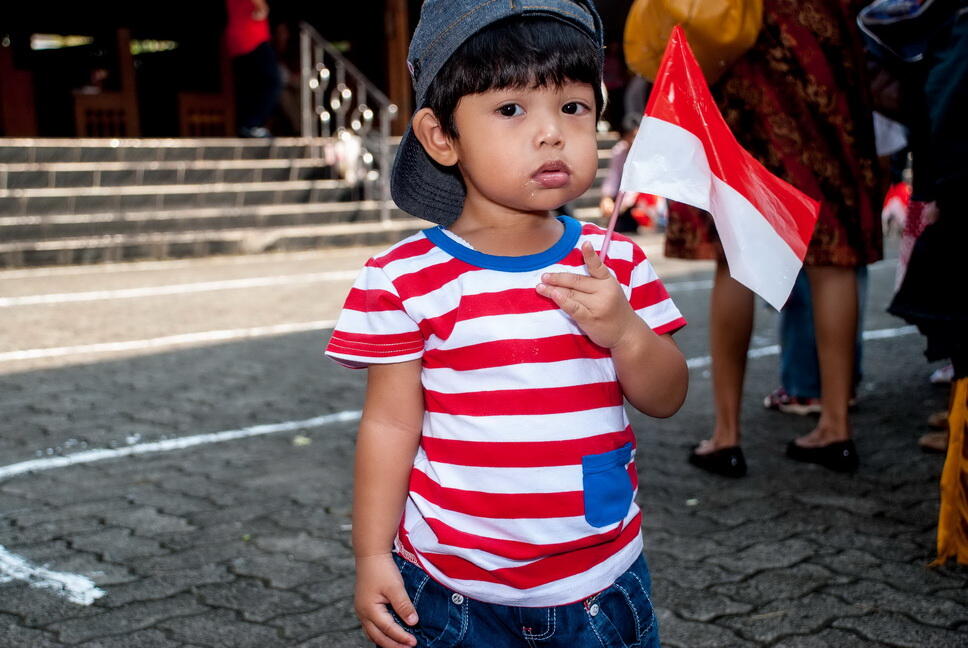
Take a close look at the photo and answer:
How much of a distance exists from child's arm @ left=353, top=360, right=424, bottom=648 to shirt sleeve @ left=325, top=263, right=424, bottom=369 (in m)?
0.04

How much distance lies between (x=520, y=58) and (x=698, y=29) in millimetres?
1727

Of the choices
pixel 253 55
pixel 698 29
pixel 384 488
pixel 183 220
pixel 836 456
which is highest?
pixel 253 55

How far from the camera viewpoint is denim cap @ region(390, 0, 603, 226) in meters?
1.64

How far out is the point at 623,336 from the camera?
1624 millimetres

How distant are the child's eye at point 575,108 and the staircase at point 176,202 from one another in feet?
30.2

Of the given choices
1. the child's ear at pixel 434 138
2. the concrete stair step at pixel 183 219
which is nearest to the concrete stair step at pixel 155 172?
the concrete stair step at pixel 183 219

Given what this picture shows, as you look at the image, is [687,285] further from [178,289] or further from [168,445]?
[168,445]

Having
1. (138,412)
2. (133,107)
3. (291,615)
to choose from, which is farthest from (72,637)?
(133,107)

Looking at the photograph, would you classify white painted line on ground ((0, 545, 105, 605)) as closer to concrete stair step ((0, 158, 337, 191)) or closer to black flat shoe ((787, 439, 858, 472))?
black flat shoe ((787, 439, 858, 472))

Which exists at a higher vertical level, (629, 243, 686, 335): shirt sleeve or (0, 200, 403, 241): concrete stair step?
(629, 243, 686, 335): shirt sleeve

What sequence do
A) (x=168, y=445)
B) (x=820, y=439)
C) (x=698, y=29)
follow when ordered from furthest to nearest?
(x=168, y=445)
(x=820, y=439)
(x=698, y=29)

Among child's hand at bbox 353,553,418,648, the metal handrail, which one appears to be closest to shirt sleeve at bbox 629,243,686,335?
child's hand at bbox 353,553,418,648

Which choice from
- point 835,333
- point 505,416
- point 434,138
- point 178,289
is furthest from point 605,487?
point 178,289

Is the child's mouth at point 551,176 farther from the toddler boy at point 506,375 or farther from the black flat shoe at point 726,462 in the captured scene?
the black flat shoe at point 726,462
